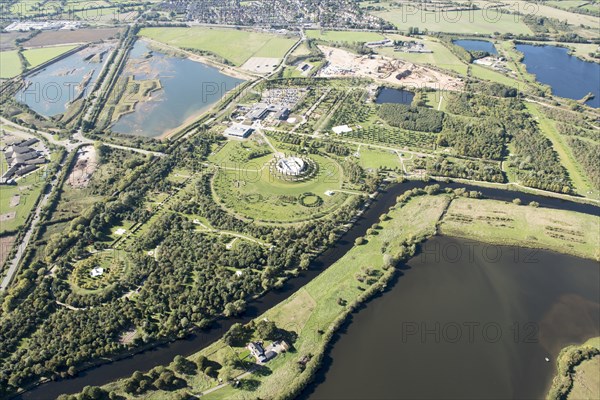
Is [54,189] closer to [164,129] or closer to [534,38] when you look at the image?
[164,129]

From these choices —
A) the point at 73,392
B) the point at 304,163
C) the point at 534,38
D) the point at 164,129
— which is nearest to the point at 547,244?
the point at 304,163

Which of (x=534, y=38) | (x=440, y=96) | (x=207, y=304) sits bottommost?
(x=207, y=304)

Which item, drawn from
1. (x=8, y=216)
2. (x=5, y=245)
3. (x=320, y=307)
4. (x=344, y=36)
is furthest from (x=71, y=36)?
(x=320, y=307)

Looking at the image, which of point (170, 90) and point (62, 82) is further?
point (62, 82)

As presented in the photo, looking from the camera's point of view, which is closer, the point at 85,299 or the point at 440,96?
the point at 85,299

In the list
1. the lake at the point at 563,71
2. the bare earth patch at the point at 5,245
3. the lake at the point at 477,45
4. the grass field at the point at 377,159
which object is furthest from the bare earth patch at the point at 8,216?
the lake at the point at 477,45

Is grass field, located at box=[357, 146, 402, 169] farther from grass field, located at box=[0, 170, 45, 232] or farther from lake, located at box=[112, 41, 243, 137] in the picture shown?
grass field, located at box=[0, 170, 45, 232]

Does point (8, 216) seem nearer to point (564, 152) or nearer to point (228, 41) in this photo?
point (228, 41)
